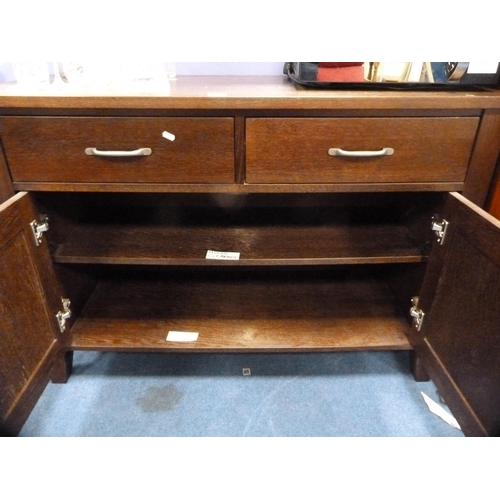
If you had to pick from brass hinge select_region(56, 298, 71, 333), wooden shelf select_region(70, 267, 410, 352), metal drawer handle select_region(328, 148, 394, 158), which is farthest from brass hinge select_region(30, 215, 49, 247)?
metal drawer handle select_region(328, 148, 394, 158)

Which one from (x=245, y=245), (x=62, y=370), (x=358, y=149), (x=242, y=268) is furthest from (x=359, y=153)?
(x=62, y=370)

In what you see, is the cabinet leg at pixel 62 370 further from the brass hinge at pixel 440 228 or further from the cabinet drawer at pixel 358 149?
the brass hinge at pixel 440 228

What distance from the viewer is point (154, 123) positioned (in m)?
0.70

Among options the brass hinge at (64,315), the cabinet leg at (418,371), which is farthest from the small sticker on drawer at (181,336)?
the cabinet leg at (418,371)

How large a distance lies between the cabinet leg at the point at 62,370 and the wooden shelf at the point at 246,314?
8cm

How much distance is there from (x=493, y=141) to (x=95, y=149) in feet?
2.60

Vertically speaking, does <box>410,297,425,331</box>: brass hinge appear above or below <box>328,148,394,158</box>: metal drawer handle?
below

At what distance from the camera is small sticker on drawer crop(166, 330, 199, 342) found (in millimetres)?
972

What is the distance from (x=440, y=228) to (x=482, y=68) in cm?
33

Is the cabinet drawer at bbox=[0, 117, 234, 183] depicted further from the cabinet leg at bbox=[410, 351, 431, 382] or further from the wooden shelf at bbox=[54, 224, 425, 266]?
the cabinet leg at bbox=[410, 351, 431, 382]

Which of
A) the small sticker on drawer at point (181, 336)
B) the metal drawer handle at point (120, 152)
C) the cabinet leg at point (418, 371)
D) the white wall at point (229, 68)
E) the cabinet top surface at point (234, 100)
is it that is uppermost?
the white wall at point (229, 68)

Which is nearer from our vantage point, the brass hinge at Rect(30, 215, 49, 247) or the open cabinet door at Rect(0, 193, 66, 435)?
the open cabinet door at Rect(0, 193, 66, 435)

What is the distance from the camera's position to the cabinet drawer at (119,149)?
27.5 inches
